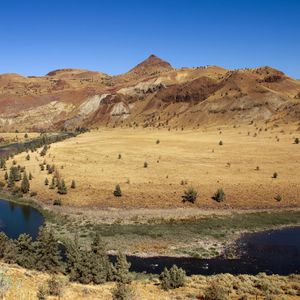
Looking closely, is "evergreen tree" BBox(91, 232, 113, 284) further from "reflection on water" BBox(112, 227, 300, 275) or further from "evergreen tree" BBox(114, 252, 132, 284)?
"reflection on water" BBox(112, 227, 300, 275)

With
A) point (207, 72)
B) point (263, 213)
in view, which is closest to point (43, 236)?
point (263, 213)

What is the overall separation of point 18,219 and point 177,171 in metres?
27.2

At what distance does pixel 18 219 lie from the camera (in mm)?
50656

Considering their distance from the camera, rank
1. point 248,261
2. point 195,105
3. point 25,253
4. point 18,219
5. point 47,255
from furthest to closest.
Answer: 1. point 195,105
2. point 18,219
3. point 248,261
4. point 25,253
5. point 47,255

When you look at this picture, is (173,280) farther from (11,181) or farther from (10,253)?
(11,181)

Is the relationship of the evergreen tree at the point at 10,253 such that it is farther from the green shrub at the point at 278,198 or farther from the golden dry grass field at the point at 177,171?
the green shrub at the point at 278,198

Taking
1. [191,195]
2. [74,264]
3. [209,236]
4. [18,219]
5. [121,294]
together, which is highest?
[191,195]

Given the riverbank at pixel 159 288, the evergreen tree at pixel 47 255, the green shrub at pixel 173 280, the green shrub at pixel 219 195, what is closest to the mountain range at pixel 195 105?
the green shrub at pixel 219 195

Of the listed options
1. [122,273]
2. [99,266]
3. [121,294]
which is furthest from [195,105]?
[121,294]

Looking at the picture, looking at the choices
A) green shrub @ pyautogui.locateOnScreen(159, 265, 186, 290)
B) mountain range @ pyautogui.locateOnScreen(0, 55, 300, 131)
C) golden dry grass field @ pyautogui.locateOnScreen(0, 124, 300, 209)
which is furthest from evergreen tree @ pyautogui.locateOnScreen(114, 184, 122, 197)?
mountain range @ pyautogui.locateOnScreen(0, 55, 300, 131)

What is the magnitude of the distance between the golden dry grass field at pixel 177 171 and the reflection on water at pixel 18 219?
3.86 m

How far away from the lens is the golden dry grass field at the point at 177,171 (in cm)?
5450

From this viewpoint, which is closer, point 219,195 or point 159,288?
point 159,288

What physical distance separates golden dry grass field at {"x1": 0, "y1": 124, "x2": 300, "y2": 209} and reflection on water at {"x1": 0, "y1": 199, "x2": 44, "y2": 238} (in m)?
3.86
